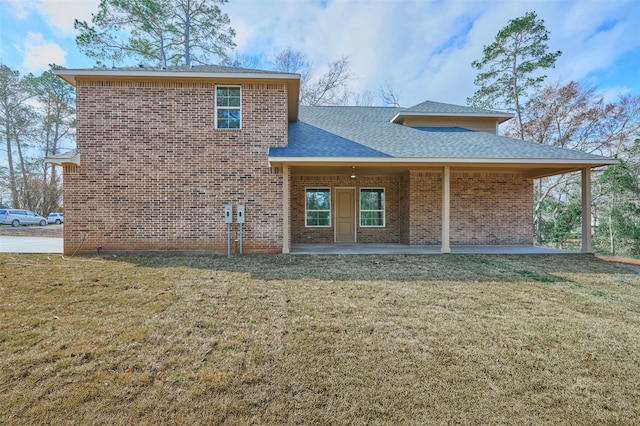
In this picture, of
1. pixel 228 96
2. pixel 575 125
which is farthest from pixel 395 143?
pixel 575 125

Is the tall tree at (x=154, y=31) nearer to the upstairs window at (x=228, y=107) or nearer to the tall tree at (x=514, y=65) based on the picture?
the upstairs window at (x=228, y=107)


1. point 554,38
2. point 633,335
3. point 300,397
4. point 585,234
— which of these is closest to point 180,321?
point 300,397

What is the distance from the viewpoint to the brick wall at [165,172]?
809 cm

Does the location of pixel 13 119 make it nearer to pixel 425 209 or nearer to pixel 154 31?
pixel 154 31

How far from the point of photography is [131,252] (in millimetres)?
8141

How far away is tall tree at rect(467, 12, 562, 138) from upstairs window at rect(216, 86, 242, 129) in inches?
694

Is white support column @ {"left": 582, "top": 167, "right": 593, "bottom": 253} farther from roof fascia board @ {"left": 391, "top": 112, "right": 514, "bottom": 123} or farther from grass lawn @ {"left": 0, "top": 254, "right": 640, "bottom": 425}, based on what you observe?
roof fascia board @ {"left": 391, "top": 112, "right": 514, "bottom": 123}

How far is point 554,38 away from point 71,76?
2320cm

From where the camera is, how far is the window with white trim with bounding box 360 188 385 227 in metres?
11.4

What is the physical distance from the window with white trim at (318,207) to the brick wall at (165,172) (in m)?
3.12

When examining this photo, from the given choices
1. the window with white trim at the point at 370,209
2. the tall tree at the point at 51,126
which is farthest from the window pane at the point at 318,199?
the tall tree at the point at 51,126

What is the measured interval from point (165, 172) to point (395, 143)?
697 cm

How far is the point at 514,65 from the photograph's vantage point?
18.0 metres

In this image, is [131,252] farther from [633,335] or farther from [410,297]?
[633,335]
